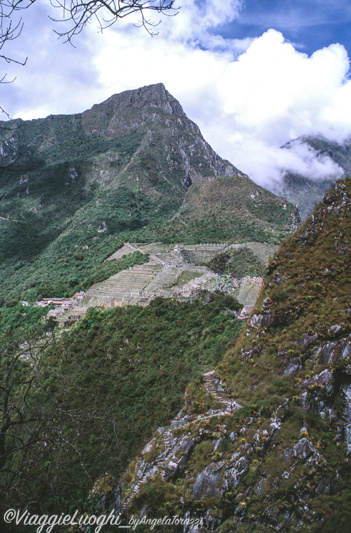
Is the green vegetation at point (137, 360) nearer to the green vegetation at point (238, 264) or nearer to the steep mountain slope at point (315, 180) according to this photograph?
the green vegetation at point (238, 264)

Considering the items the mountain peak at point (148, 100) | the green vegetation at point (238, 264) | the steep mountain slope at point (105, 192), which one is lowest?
the green vegetation at point (238, 264)

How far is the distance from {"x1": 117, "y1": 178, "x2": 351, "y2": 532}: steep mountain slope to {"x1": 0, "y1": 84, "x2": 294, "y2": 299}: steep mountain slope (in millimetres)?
18815

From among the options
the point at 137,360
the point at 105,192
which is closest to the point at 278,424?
the point at 137,360

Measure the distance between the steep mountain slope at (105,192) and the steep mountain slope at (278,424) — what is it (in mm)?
18815

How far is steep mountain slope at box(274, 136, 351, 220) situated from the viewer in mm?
105375

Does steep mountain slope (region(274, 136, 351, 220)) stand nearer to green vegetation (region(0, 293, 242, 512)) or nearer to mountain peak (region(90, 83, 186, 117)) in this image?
mountain peak (region(90, 83, 186, 117))

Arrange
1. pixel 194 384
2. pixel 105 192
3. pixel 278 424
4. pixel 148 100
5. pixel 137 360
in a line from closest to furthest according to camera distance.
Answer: pixel 278 424
pixel 194 384
pixel 137 360
pixel 105 192
pixel 148 100

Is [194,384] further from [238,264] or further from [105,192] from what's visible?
[105,192]

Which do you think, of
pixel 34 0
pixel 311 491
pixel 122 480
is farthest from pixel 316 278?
pixel 34 0

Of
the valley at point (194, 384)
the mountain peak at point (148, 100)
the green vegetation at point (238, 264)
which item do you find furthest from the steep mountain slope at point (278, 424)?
the mountain peak at point (148, 100)

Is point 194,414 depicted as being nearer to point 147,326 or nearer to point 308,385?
point 308,385

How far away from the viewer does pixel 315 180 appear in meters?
110

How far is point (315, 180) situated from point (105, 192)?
71643 mm

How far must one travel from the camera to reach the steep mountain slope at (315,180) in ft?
346
